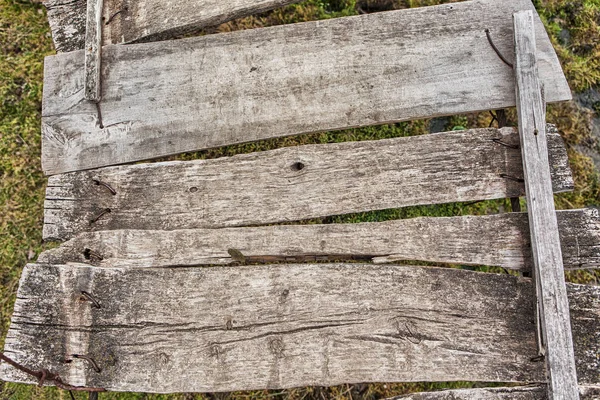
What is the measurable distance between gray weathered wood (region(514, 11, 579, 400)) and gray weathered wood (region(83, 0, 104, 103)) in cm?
208

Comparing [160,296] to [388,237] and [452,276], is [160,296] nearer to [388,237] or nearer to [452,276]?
[388,237]

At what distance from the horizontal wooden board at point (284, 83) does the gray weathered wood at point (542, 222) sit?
0.31 ft

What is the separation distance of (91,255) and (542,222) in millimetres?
2095

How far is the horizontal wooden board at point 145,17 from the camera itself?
2.16 meters

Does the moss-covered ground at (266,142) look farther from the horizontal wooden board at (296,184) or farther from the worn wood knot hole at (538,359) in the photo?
the worn wood knot hole at (538,359)

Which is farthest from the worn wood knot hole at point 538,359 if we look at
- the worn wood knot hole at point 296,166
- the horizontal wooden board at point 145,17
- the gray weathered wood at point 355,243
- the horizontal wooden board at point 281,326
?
the horizontal wooden board at point 145,17

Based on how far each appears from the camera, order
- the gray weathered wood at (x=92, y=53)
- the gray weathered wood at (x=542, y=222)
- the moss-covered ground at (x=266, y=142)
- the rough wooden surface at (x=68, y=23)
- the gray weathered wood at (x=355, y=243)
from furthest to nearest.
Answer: the moss-covered ground at (x=266, y=142)
the rough wooden surface at (x=68, y=23)
the gray weathered wood at (x=92, y=53)
the gray weathered wood at (x=355, y=243)
the gray weathered wood at (x=542, y=222)

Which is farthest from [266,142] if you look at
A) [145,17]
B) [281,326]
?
[281,326]

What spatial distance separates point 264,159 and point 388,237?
0.71m

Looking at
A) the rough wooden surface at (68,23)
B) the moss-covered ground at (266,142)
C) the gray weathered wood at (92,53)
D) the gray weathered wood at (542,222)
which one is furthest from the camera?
the moss-covered ground at (266,142)

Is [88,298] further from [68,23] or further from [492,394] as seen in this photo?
[492,394]

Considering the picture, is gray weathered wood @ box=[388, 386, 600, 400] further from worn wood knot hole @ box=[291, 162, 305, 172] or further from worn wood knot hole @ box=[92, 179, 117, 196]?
worn wood knot hole @ box=[92, 179, 117, 196]

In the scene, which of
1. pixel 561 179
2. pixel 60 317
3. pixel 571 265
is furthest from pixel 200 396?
pixel 561 179

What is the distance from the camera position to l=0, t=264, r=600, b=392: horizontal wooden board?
1869mm
